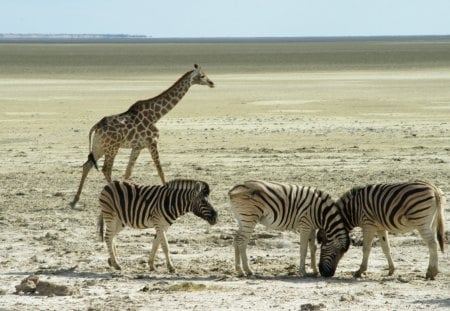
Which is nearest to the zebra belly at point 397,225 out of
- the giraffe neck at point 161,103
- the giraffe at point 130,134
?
the giraffe at point 130,134

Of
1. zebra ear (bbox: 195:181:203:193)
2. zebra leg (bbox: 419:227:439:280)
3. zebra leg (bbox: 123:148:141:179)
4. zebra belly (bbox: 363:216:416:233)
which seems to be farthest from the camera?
zebra leg (bbox: 123:148:141:179)

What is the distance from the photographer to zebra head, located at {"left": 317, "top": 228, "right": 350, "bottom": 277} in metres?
11.4

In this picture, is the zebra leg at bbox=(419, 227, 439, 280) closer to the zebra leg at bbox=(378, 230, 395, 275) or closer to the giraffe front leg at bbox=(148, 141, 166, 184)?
the zebra leg at bbox=(378, 230, 395, 275)

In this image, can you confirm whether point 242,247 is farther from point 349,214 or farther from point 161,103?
point 161,103

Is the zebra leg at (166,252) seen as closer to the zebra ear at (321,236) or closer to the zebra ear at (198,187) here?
the zebra ear at (198,187)

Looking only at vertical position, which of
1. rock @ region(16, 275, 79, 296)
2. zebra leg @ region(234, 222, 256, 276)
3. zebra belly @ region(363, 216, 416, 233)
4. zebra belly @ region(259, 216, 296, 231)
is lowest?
rock @ region(16, 275, 79, 296)

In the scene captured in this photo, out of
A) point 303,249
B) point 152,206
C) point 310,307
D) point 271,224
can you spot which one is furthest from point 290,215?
Result: point 310,307

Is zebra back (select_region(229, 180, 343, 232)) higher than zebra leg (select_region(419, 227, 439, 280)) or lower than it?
higher

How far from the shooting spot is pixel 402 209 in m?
11.3

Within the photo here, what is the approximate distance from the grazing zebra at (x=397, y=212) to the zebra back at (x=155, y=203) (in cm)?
156

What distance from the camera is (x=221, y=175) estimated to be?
18297mm

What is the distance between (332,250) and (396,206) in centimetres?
83

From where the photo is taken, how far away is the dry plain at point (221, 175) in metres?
10.5

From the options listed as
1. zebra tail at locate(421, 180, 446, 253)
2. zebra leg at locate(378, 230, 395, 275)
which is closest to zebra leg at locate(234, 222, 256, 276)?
zebra leg at locate(378, 230, 395, 275)
